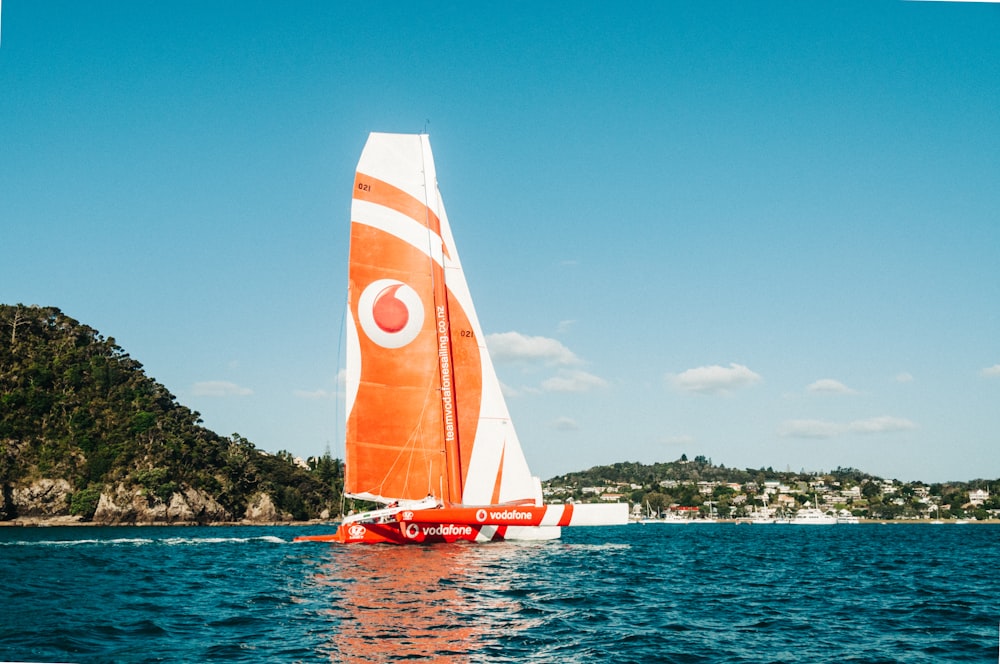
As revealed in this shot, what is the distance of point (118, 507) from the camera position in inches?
3885

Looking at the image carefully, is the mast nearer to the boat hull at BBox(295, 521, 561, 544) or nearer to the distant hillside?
the boat hull at BBox(295, 521, 561, 544)

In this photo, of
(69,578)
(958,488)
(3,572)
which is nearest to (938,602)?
(69,578)

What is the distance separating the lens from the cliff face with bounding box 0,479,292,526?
92.0m

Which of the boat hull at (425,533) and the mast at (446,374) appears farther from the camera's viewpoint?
the mast at (446,374)

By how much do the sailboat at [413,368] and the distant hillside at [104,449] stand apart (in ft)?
258

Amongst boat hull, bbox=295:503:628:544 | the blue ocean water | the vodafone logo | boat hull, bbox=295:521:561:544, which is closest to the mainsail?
the vodafone logo

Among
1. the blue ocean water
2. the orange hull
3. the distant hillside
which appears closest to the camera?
the blue ocean water

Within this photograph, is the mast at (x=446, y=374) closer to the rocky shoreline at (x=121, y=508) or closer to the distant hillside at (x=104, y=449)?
the rocky shoreline at (x=121, y=508)

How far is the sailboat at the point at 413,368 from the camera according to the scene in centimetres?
3138

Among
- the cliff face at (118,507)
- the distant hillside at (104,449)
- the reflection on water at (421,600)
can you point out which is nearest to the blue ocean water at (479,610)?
the reflection on water at (421,600)

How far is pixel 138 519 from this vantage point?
10050 cm

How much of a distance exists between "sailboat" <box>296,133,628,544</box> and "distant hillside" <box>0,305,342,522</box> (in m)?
78.6

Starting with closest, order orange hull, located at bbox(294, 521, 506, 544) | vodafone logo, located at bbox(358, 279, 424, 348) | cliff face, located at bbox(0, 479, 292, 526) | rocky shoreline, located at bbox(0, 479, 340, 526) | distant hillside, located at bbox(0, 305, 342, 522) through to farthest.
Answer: orange hull, located at bbox(294, 521, 506, 544) → vodafone logo, located at bbox(358, 279, 424, 348) → rocky shoreline, located at bbox(0, 479, 340, 526) → cliff face, located at bbox(0, 479, 292, 526) → distant hillside, located at bbox(0, 305, 342, 522)

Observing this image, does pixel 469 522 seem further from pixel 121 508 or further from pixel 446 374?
pixel 121 508
